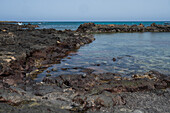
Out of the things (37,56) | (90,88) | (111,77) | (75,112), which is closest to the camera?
(75,112)

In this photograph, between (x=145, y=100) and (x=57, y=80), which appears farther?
(x=57, y=80)

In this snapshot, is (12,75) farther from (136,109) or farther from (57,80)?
(136,109)

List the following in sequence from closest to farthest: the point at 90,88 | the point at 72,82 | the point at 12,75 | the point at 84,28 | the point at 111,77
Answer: the point at 90,88, the point at 72,82, the point at 12,75, the point at 111,77, the point at 84,28

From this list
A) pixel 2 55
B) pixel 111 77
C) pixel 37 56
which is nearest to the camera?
pixel 111 77

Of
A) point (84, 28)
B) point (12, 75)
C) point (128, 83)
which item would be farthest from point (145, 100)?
point (84, 28)

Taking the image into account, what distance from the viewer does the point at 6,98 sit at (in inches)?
269

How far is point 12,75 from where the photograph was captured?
10625 mm

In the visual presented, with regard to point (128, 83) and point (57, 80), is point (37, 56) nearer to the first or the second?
Result: point (57, 80)

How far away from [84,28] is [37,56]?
53825 mm

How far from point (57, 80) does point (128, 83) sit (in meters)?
4.00

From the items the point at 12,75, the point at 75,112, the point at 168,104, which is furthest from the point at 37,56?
the point at 168,104

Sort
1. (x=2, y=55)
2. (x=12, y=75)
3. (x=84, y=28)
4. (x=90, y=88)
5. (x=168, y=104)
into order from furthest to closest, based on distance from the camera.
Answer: (x=84, y=28) → (x=2, y=55) → (x=12, y=75) → (x=90, y=88) → (x=168, y=104)

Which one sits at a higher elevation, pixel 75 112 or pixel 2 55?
pixel 2 55

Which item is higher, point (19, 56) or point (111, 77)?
point (19, 56)
